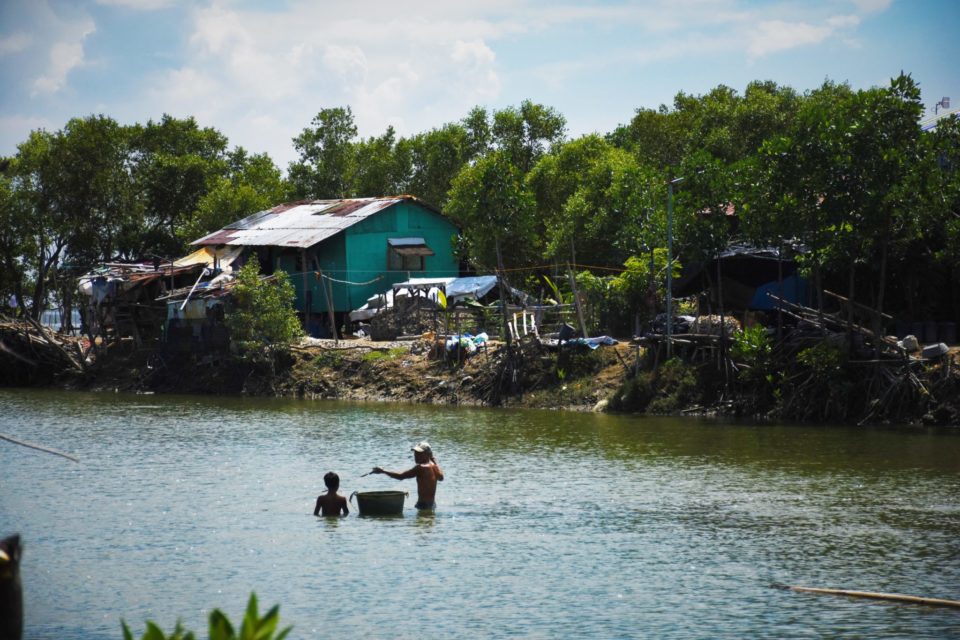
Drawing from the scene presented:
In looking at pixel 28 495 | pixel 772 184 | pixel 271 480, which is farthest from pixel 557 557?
pixel 772 184

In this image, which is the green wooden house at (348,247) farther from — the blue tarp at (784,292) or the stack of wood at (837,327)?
the stack of wood at (837,327)

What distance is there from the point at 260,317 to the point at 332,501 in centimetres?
2523

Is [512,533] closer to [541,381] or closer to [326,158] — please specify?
[541,381]

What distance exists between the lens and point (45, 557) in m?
17.0

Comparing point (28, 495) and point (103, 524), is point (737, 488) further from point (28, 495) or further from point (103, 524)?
point (28, 495)

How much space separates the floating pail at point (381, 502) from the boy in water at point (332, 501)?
0.28 m

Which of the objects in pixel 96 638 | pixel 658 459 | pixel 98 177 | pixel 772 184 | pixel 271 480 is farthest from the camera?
pixel 98 177

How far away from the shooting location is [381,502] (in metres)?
19.4

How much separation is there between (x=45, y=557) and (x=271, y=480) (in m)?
7.33

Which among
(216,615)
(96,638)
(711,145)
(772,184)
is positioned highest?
(711,145)

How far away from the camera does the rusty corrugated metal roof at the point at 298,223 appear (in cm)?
5159

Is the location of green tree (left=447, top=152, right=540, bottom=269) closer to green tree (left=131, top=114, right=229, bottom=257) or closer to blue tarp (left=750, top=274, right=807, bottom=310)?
blue tarp (left=750, top=274, right=807, bottom=310)

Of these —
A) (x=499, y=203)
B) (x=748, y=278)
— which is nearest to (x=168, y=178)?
(x=499, y=203)

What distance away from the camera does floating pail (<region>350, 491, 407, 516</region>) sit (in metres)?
19.4
